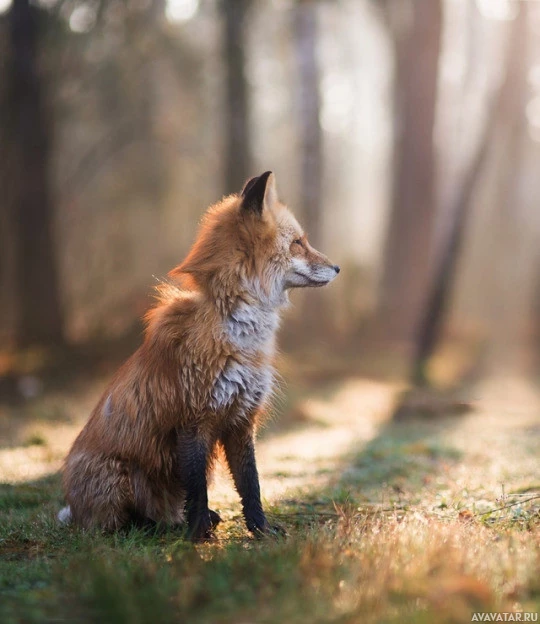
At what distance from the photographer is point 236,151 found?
1705 cm

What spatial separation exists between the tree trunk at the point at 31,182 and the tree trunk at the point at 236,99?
4.12 m

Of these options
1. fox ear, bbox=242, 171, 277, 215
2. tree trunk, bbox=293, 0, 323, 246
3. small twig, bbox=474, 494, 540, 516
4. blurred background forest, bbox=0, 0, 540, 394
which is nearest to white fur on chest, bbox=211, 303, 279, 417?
fox ear, bbox=242, 171, 277, 215

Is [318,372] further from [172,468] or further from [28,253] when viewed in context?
[172,468]

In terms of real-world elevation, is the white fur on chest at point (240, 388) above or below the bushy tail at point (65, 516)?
above

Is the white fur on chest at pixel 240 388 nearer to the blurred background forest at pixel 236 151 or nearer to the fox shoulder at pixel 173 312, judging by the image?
the fox shoulder at pixel 173 312

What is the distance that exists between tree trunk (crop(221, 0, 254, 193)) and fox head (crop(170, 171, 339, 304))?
1173 cm

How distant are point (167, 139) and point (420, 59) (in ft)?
28.1

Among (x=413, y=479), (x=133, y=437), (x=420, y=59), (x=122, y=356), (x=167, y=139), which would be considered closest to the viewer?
(x=133, y=437)

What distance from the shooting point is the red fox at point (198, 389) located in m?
4.75

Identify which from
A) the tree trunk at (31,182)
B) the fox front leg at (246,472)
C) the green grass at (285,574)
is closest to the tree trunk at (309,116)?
the tree trunk at (31,182)

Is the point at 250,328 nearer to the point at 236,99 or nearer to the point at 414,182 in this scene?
the point at 236,99

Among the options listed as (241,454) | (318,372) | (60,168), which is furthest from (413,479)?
(60,168)

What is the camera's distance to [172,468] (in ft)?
16.3

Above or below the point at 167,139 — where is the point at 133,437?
below
